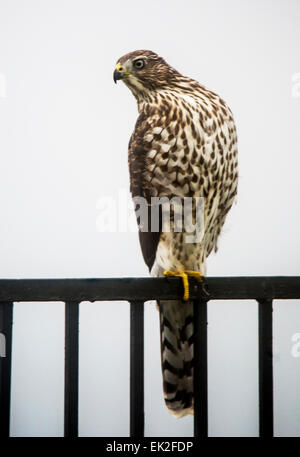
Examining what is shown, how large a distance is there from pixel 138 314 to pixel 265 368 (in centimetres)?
30

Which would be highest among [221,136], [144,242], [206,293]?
[221,136]

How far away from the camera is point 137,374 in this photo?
0.94m

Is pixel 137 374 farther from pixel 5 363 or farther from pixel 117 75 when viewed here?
pixel 117 75

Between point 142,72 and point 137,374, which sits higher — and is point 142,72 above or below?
above

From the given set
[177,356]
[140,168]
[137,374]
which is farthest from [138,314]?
[140,168]

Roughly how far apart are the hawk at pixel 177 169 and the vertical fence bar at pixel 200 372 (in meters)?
0.46

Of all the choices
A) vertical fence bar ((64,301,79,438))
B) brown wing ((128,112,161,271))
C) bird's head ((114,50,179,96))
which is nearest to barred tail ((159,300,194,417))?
brown wing ((128,112,161,271))

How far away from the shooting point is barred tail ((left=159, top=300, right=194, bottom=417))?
1.42 meters

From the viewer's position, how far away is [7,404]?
0.91m

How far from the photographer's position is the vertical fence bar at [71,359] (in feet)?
3.00

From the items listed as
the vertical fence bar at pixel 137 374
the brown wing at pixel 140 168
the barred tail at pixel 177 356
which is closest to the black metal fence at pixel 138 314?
the vertical fence bar at pixel 137 374
